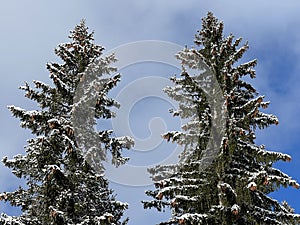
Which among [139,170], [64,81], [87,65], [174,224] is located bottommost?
[174,224]

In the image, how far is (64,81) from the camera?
54.5 feet

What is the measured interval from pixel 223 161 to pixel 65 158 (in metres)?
5.82

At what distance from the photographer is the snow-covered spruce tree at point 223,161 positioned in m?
13.5

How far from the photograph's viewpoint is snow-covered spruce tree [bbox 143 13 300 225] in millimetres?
13453

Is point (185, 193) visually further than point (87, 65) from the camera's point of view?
No

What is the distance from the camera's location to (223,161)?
1438 cm

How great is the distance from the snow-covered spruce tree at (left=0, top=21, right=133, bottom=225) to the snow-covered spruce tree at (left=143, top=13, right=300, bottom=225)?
210cm

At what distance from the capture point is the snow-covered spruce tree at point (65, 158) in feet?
44.4

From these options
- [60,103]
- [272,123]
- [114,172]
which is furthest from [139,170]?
[272,123]

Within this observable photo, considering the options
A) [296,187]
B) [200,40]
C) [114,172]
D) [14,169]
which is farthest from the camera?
[200,40]

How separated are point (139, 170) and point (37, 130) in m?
4.53

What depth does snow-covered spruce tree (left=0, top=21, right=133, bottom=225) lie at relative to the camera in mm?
13523

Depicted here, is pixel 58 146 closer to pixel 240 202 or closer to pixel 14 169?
pixel 14 169

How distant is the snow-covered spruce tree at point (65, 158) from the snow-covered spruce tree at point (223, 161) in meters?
2.10
